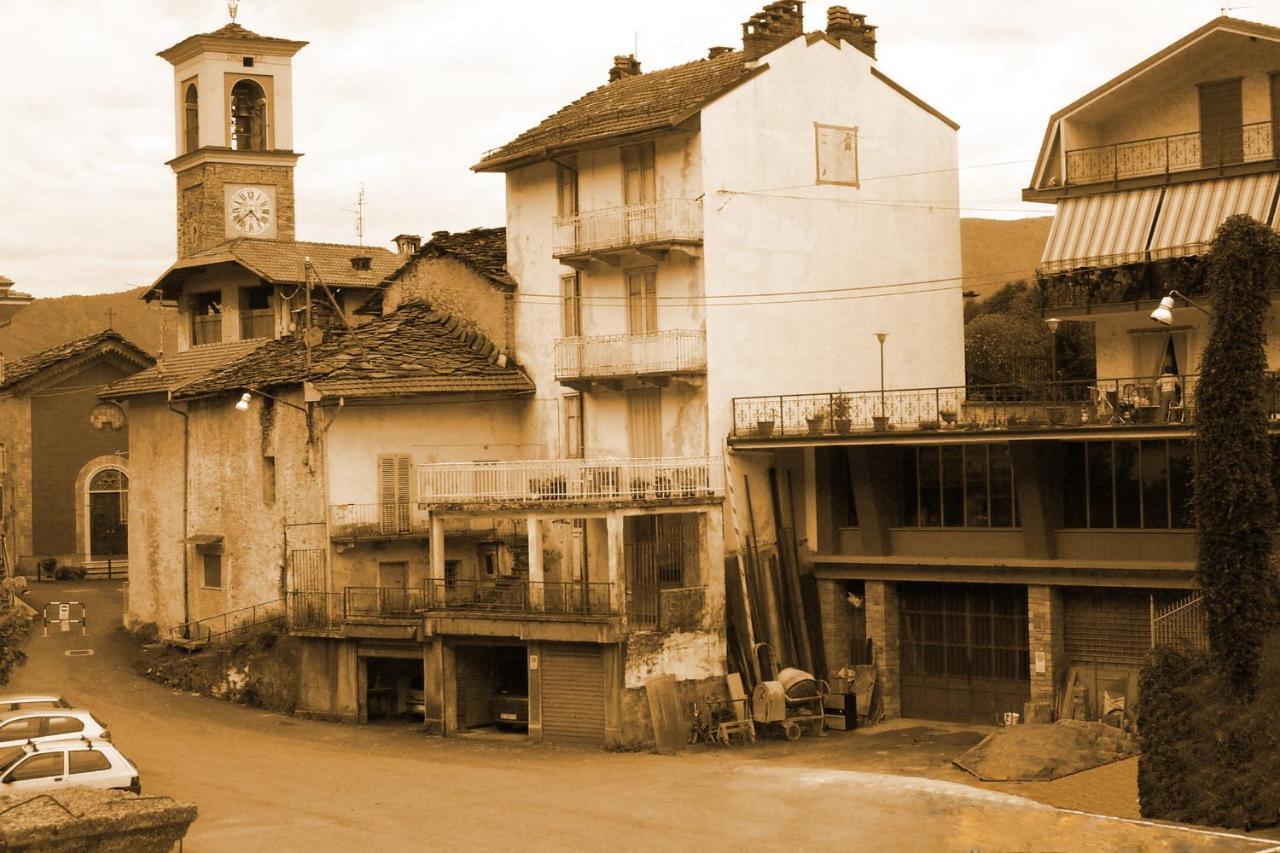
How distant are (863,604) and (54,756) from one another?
2011cm

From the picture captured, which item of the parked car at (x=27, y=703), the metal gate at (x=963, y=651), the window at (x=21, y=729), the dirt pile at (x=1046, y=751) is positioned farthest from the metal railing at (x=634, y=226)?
the window at (x=21, y=729)

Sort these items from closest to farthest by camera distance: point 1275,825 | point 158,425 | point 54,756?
1. point 1275,825
2. point 54,756
3. point 158,425

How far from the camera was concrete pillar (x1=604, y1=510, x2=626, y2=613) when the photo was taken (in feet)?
126

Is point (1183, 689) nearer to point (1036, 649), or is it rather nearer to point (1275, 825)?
point (1275, 825)

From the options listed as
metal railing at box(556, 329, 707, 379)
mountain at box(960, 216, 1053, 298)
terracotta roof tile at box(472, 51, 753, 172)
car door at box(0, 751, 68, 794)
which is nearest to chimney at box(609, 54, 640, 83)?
terracotta roof tile at box(472, 51, 753, 172)

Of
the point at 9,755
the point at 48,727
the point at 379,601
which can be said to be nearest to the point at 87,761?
the point at 9,755

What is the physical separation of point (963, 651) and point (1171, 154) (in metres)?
12.1

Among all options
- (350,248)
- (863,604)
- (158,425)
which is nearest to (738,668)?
(863,604)

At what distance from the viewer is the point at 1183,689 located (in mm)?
29766

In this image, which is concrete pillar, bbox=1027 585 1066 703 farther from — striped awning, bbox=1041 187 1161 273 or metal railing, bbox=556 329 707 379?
metal railing, bbox=556 329 707 379

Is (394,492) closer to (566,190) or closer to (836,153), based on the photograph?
(566,190)

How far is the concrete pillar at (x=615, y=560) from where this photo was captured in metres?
38.5

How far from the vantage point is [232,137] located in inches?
2347

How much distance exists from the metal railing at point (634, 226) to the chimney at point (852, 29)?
24.6 ft
